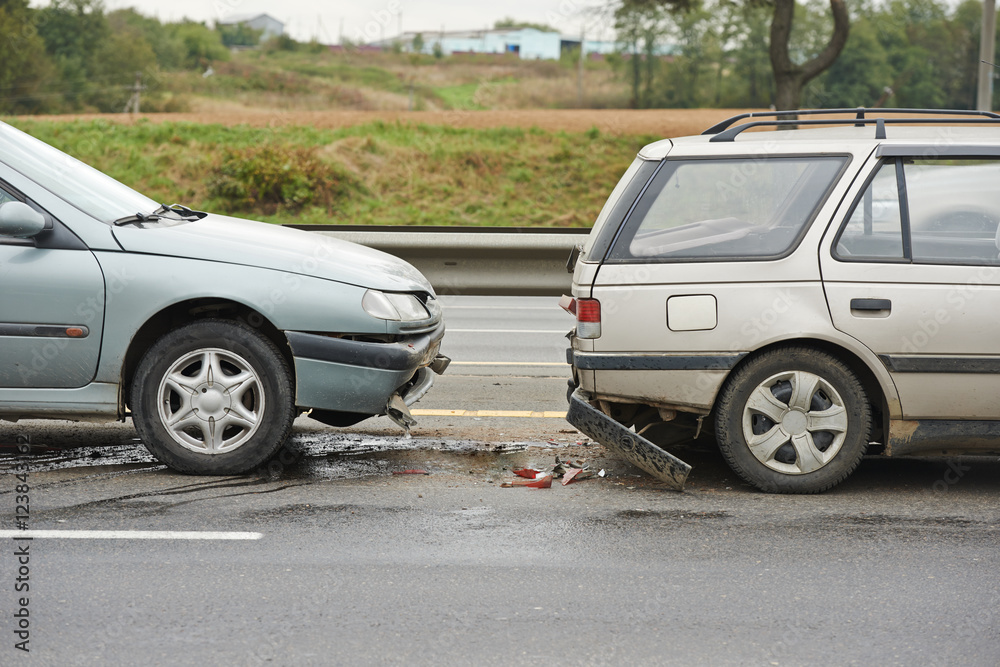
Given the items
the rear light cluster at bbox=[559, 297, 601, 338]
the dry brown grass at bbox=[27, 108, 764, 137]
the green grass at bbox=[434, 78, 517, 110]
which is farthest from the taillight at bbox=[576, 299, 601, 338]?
the green grass at bbox=[434, 78, 517, 110]

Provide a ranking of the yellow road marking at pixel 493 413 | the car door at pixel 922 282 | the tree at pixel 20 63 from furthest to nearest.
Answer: the tree at pixel 20 63 < the yellow road marking at pixel 493 413 < the car door at pixel 922 282

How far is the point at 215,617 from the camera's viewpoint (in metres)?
3.61

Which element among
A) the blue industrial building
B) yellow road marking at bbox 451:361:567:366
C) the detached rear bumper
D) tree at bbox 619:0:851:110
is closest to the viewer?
the detached rear bumper

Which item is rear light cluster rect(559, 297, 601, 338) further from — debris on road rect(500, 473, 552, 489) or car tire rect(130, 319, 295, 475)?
car tire rect(130, 319, 295, 475)

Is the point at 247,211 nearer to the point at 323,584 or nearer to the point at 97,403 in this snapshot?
the point at 97,403

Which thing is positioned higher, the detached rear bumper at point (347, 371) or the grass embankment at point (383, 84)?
the grass embankment at point (383, 84)

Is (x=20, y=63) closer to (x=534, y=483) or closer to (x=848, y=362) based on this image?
(x=534, y=483)

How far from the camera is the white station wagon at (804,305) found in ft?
16.1

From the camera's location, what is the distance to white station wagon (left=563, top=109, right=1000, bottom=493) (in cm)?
491

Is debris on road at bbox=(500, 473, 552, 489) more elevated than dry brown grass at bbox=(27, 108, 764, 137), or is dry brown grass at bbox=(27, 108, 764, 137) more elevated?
dry brown grass at bbox=(27, 108, 764, 137)

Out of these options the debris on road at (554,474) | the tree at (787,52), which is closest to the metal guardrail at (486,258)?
the debris on road at (554,474)

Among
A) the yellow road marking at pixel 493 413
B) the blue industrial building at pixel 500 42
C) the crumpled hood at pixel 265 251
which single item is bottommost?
the yellow road marking at pixel 493 413

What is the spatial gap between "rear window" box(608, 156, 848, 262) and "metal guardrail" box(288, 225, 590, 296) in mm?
7522

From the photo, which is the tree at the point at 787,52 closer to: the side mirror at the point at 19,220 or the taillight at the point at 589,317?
the taillight at the point at 589,317
